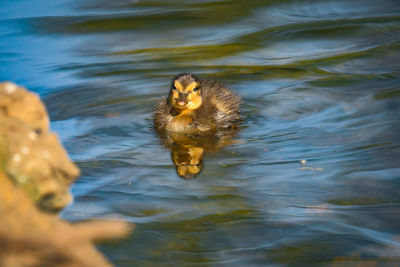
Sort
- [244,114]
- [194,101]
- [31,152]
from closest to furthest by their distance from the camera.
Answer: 1. [31,152]
2. [194,101]
3. [244,114]

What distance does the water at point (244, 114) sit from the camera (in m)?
4.12

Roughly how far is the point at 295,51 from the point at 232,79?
1.35 m

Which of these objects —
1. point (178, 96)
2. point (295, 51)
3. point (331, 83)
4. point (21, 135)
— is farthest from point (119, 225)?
point (295, 51)

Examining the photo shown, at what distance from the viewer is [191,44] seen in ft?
31.4

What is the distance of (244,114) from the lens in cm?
691

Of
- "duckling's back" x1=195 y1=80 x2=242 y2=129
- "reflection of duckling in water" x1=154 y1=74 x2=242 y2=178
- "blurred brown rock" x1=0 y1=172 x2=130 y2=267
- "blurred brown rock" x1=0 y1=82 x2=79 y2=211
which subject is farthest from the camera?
"duckling's back" x1=195 y1=80 x2=242 y2=129

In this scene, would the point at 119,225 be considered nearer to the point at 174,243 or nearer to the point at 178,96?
the point at 174,243

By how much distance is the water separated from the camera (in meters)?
4.12

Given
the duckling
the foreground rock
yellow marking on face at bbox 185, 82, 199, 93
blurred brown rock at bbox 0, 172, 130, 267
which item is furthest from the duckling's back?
blurred brown rock at bbox 0, 172, 130, 267

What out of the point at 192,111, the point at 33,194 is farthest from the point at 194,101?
the point at 33,194

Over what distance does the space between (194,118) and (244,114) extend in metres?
0.59

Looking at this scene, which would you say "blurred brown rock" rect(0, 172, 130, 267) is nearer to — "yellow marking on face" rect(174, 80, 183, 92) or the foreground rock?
the foreground rock

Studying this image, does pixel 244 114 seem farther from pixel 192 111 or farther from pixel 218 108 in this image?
pixel 192 111

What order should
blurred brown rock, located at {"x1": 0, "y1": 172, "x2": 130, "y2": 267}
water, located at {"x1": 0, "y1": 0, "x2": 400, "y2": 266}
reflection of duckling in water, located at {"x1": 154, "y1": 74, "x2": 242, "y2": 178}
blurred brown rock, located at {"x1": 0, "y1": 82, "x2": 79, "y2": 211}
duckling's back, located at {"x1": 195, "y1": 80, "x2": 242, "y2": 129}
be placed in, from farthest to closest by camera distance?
1. duckling's back, located at {"x1": 195, "y1": 80, "x2": 242, "y2": 129}
2. reflection of duckling in water, located at {"x1": 154, "y1": 74, "x2": 242, "y2": 178}
3. water, located at {"x1": 0, "y1": 0, "x2": 400, "y2": 266}
4. blurred brown rock, located at {"x1": 0, "y1": 82, "x2": 79, "y2": 211}
5. blurred brown rock, located at {"x1": 0, "y1": 172, "x2": 130, "y2": 267}
